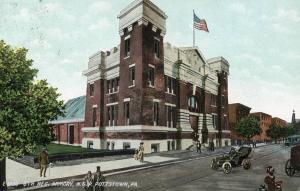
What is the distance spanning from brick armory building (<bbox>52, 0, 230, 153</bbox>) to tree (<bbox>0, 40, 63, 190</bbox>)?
59.8 feet

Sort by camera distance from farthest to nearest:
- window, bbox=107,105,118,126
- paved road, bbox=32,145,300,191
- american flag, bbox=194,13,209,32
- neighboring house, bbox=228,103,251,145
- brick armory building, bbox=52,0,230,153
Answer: neighboring house, bbox=228,103,251,145, american flag, bbox=194,13,209,32, window, bbox=107,105,118,126, brick armory building, bbox=52,0,230,153, paved road, bbox=32,145,300,191

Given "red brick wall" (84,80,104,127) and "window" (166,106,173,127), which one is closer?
"window" (166,106,173,127)

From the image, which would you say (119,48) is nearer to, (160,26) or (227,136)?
(160,26)

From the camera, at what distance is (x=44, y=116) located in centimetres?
1415

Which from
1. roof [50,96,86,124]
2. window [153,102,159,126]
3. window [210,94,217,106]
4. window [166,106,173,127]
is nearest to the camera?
window [153,102,159,126]

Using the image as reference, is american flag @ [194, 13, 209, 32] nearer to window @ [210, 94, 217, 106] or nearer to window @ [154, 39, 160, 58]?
window @ [154, 39, 160, 58]

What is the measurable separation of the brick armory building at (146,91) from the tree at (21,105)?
18.2 m

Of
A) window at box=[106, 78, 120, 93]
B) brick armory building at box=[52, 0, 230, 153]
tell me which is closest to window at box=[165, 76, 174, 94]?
brick armory building at box=[52, 0, 230, 153]

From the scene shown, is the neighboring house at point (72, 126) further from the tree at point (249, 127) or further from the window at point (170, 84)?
the tree at point (249, 127)

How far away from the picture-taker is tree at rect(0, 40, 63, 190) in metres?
13.1

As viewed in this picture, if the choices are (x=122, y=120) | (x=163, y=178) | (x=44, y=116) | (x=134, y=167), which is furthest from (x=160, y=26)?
(x=44, y=116)

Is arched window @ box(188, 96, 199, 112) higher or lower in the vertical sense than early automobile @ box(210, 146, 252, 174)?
→ higher

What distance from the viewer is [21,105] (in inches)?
539

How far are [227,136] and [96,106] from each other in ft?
84.3
